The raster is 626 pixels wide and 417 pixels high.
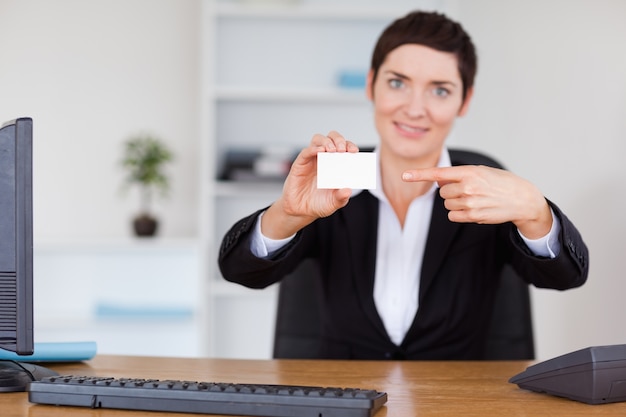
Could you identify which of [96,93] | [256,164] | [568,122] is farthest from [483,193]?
[96,93]

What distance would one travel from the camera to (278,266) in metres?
2.00

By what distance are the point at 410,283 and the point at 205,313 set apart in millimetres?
1960

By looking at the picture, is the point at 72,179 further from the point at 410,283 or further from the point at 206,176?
the point at 410,283

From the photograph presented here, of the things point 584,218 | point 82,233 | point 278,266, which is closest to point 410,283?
point 278,266

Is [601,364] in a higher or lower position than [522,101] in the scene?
lower

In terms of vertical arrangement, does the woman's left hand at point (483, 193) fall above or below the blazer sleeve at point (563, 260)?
above

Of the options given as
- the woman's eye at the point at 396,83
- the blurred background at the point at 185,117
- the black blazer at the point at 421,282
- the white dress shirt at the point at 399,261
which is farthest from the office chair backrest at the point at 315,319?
the blurred background at the point at 185,117

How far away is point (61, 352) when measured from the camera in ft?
5.50

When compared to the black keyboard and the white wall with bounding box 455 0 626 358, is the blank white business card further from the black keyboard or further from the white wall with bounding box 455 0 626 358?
the white wall with bounding box 455 0 626 358

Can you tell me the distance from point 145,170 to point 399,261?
86.3 inches

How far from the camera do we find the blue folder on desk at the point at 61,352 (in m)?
1.65

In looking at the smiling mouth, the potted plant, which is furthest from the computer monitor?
the potted plant

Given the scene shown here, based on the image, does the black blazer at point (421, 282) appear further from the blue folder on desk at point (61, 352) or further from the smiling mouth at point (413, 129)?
the blue folder on desk at point (61, 352)

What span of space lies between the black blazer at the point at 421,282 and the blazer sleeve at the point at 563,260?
7 centimetres
